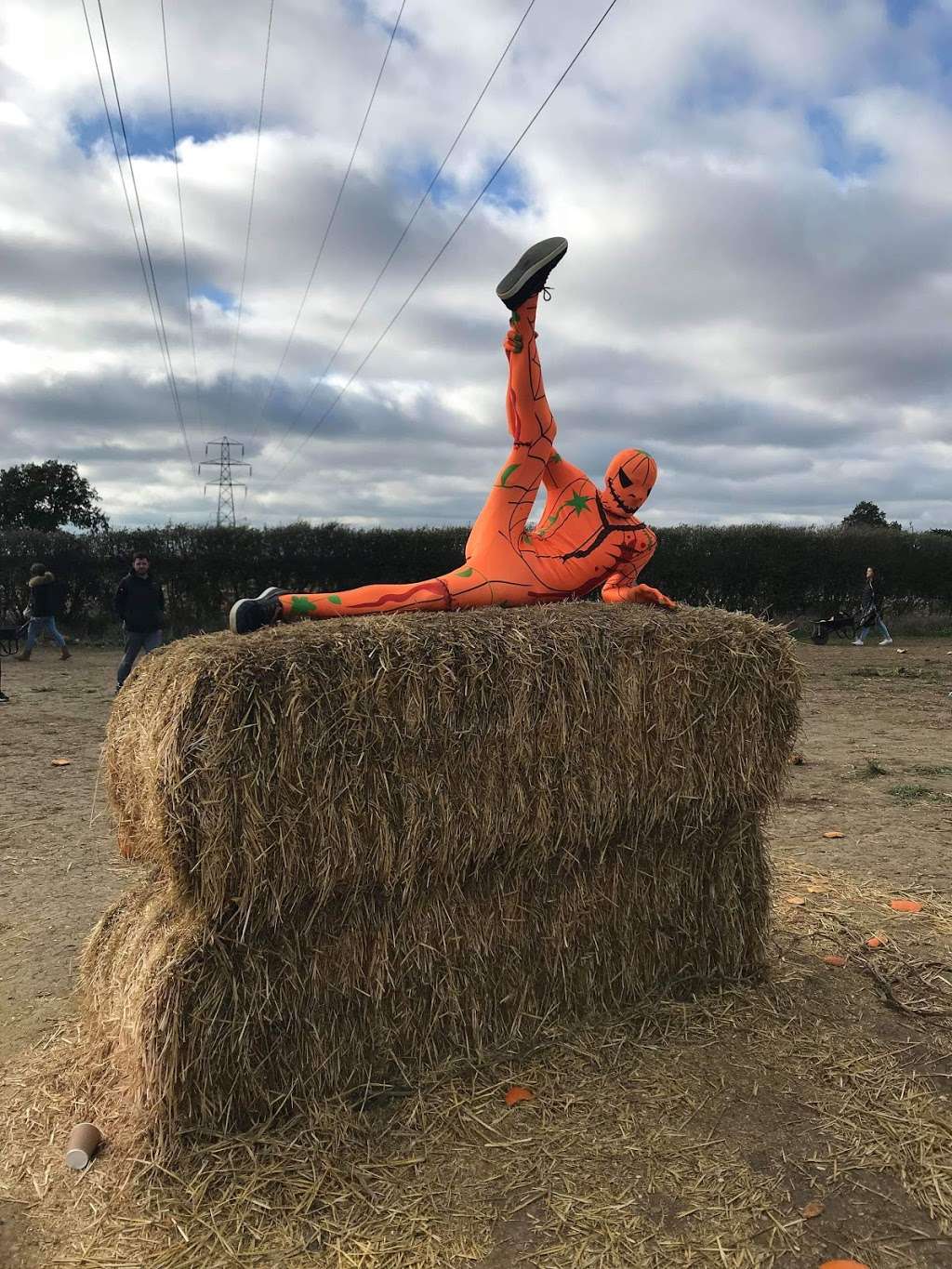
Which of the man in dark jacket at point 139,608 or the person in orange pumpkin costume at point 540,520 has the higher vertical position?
the person in orange pumpkin costume at point 540,520

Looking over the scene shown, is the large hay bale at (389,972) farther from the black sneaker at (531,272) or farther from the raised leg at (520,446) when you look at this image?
the black sneaker at (531,272)

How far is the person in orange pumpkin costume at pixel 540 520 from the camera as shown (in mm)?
3879

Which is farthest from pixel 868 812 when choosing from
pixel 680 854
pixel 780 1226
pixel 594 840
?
pixel 780 1226

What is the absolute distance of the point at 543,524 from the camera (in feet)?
14.1

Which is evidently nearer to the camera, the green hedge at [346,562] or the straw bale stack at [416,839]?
the straw bale stack at [416,839]

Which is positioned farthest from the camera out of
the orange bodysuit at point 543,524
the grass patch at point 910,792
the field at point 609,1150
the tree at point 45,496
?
the tree at point 45,496

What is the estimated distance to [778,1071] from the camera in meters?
3.16

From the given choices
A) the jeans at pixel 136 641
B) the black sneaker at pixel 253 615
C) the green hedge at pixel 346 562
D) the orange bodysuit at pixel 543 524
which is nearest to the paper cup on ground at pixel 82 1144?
the black sneaker at pixel 253 615

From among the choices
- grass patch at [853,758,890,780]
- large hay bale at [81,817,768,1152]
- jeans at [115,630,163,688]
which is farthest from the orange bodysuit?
jeans at [115,630,163,688]

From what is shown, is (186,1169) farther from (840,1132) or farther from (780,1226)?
(840,1132)

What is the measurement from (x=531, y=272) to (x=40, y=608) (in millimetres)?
13017

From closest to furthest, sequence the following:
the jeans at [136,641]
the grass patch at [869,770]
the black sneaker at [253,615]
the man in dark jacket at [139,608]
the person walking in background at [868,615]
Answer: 1. the black sneaker at [253,615]
2. the grass patch at [869,770]
3. the man in dark jacket at [139,608]
4. the jeans at [136,641]
5. the person walking in background at [868,615]

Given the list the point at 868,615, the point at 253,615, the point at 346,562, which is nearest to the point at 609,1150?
the point at 253,615

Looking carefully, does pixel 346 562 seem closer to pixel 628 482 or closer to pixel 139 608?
pixel 139 608
